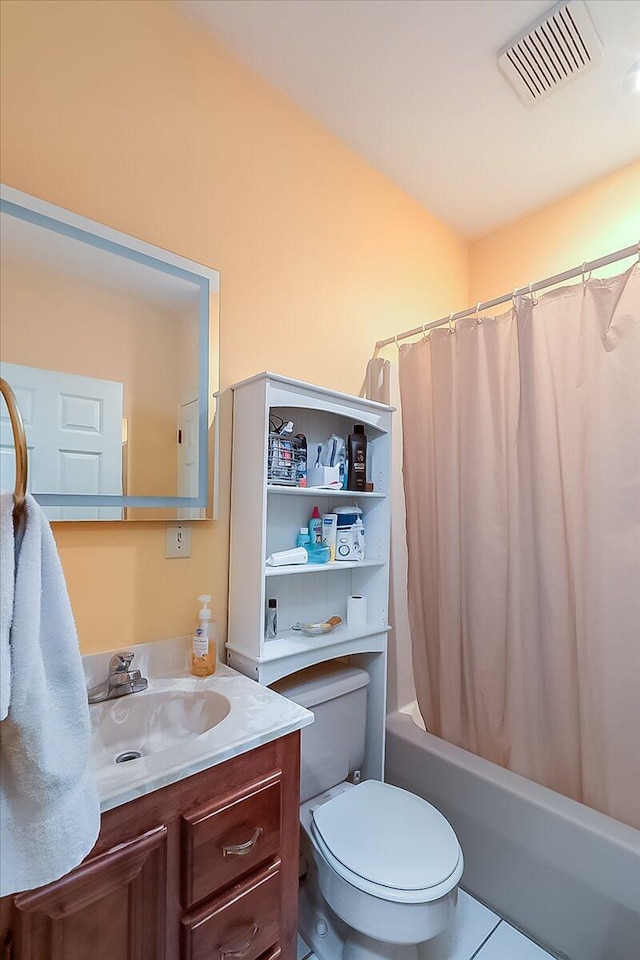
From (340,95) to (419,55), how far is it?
28 centimetres

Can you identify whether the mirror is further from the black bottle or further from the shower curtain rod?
the shower curtain rod

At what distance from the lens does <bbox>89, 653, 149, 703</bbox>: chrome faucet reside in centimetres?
112

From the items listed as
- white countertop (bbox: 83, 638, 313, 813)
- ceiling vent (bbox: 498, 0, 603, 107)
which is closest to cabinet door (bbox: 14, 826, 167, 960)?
white countertop (bbox: 83, 638, 313, 813)

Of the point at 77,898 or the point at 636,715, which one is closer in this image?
the point at 77,898

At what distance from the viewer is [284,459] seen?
1.44 meters

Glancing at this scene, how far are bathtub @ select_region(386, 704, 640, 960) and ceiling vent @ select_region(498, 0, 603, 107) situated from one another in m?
2.24

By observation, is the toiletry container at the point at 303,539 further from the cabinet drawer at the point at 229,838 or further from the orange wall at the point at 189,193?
the cabinet drawer at the point at 229,838

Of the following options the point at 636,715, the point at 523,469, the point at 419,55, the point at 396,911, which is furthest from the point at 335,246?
the point at 396,911

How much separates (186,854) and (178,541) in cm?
71

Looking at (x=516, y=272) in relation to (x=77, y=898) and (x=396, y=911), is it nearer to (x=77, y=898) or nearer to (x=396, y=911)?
(x=396, y=911)

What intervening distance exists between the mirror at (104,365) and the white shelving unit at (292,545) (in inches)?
5.3

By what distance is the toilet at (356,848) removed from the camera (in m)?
1.07

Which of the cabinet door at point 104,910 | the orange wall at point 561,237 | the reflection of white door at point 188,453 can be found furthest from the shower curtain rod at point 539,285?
the cabinet door at point 104,910

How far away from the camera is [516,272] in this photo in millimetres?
2168
